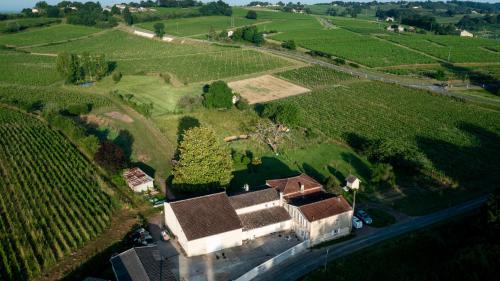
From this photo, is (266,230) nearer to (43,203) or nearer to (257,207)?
(257,207)

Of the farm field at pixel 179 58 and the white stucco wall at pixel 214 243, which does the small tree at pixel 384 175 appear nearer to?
the white stucco wall at pixel 214 243

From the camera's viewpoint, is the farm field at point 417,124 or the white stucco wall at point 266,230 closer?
the white stucco wall at point 266,230

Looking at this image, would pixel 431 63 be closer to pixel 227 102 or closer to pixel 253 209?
pixel 227 102

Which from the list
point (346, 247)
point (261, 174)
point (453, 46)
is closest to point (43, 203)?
point (261, 174)

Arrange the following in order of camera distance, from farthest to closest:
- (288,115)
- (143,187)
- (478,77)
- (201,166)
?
(478,77)
(288,115)
(143,187)
(201,166)

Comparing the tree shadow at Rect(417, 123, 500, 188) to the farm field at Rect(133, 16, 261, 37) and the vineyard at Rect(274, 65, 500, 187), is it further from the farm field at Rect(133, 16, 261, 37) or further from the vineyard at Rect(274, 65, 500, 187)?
the farm field at Rect(133, 16, 261, 37)

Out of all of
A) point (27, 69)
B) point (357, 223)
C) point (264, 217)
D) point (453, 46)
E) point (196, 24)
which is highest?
point (196, 24)

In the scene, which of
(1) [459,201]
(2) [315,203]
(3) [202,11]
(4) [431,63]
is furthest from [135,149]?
(3) [202,11]

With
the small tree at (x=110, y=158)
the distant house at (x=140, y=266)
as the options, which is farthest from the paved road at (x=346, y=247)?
the small tree at (x=110, y=158)
